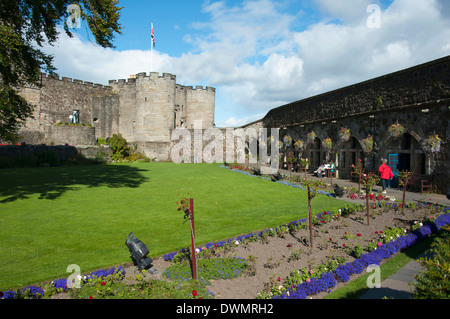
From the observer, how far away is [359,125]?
1769cm

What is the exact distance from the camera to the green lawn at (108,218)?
5.98 m

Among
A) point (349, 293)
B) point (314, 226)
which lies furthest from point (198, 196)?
point (349, 293)

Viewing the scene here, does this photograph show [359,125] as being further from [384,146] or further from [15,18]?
[15,18]

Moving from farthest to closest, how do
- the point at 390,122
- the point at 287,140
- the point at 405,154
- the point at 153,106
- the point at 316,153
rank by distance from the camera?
the point at 153,106
the point at 287,140
the point at 316,153
the point at 390,122
the point at 405,154

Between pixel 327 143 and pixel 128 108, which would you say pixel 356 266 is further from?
pixel 128 108

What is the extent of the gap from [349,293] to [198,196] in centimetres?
861

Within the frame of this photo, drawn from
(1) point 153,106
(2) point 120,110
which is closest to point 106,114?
(2) point 120,110

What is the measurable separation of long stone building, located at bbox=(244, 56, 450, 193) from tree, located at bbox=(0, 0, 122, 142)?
14.7 m

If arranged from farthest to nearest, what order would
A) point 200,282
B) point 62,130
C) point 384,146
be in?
point 62,130 → point 384,146 → point 200,282

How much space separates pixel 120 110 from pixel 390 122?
33880 mm

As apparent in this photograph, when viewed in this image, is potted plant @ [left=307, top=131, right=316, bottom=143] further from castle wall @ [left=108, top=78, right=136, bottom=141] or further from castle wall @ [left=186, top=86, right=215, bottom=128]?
castle wall @ [left=108, top=78, right=136, bottom=141]

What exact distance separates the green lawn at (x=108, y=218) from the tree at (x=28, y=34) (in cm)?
382

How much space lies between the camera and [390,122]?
15320 millimetres

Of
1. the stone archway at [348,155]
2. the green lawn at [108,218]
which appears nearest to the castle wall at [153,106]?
the green lawn at [108,218]
